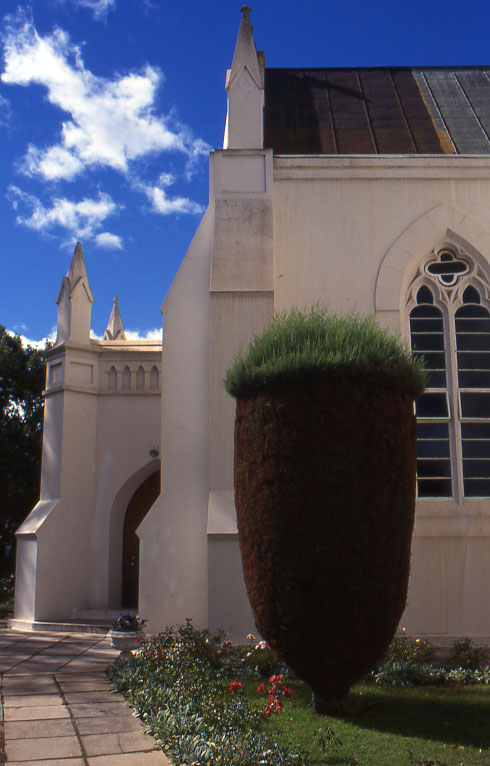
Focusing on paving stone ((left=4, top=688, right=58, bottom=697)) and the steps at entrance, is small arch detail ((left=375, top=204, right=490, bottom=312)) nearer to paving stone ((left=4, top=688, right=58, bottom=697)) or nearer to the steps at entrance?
paving stone ((left=4, top=688, right=58, bottom=697))

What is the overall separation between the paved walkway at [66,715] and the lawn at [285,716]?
214 mm

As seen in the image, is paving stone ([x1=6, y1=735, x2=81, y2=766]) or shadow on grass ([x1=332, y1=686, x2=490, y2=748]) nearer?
paving stone ([x1=6, y1=735, x2=81, y2=766])

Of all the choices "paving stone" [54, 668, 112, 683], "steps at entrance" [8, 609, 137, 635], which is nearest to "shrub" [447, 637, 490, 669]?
"paving stone" [54, 668, 112, 683]

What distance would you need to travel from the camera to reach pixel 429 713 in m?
6.33

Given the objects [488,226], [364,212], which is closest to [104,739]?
[364,212]

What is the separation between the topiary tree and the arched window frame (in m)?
4.10

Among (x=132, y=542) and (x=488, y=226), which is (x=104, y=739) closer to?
(x=132, y=542)

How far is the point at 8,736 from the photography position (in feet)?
19.3

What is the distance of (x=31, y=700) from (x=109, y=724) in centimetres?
129

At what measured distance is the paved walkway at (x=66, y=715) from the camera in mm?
5389

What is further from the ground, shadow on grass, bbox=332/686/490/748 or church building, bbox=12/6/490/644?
church building, bbox=12/6/490/644

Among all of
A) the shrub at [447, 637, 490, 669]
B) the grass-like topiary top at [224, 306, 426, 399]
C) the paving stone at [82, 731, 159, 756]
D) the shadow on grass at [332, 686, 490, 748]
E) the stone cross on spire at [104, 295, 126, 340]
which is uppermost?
the stone cross on spire at [104, 295, 126, 340]

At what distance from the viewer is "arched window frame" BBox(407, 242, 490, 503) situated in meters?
10.2

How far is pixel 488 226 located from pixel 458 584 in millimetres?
5467
